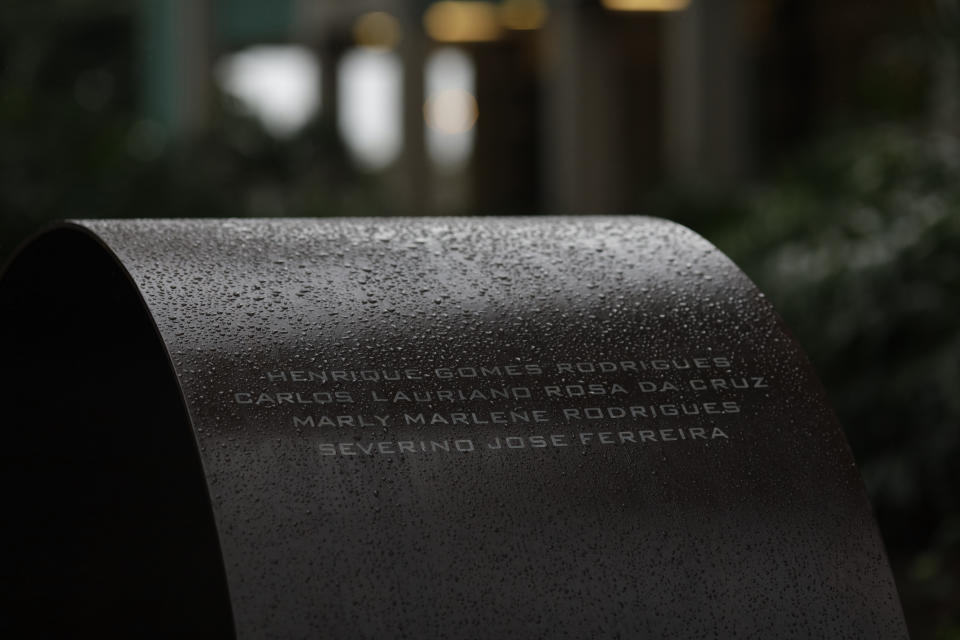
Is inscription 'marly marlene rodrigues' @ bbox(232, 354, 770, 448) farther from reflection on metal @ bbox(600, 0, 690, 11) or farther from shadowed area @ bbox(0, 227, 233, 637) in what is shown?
reflection on metal @ bbox(600, 0, 690, 11)

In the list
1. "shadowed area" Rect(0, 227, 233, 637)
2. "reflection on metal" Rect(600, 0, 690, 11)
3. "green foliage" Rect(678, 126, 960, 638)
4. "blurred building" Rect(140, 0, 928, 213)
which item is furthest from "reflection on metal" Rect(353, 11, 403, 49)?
"shadowed area" Rect(0, 227, 233, 637)

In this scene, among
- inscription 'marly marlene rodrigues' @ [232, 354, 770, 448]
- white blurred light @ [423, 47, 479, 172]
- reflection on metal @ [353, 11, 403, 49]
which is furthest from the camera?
reflection on metal @ [353, 11, 403, 49]

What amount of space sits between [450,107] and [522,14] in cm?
251

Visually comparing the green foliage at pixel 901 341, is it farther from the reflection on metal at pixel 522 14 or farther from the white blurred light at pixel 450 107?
the white blurred light at pixel 450 107

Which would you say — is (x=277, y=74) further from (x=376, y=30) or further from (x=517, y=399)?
(x=517, y=399)

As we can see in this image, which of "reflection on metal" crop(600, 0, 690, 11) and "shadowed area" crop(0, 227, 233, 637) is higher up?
"shadowed area" crop(0, 227, 233, 637)

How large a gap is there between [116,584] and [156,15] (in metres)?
25.1

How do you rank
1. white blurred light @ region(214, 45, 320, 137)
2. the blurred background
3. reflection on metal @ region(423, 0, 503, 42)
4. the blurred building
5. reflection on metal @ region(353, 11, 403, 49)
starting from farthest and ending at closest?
1. white blurred light @ region(214, 45, 320, 137)
2. reflection on metal @ region(353, 11, 403, 49)
3. reflection on metal @ region(423, 0, 503, 42)
4. the blurred building
5. the blurred background

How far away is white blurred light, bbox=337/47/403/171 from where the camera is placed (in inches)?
935

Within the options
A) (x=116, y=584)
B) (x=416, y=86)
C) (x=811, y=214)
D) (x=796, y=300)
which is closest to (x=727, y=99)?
(x=416, y=86)

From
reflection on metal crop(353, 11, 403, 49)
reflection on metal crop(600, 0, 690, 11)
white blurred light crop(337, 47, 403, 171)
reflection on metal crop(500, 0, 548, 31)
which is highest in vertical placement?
reflection on metal crop(600, 0, 690, 11)

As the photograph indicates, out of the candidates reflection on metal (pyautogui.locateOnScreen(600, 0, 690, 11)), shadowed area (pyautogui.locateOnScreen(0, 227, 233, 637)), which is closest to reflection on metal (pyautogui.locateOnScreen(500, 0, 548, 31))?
reflection on metal (pyautogui.locateOnScreen(600, 0, 690, 11))

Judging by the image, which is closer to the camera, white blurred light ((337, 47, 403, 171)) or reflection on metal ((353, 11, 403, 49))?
white blurred light ((337, 47, 403, 171))

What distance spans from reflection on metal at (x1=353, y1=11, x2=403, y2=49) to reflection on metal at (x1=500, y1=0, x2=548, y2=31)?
194 centimetres
